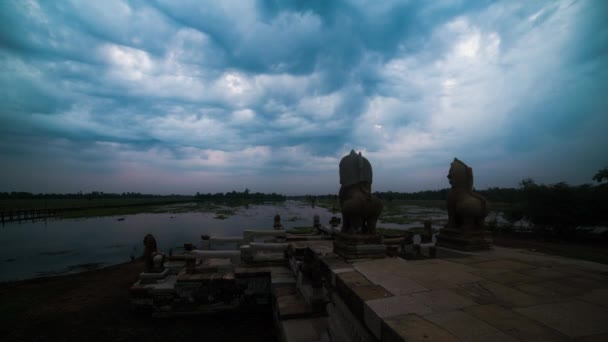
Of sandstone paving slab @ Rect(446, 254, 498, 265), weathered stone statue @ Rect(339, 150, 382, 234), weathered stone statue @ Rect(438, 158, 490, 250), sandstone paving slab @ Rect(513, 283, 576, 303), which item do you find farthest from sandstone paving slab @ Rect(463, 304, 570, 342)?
weathered stone statue @ Rect(438, 158, 490, 250)

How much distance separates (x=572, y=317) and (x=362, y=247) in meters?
3.04

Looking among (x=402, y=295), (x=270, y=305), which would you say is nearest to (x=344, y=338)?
(x=402, y=295)

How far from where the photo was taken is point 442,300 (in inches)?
109

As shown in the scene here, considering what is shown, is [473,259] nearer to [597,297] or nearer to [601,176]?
[597,297]

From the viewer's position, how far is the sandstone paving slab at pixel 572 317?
83.5 inches

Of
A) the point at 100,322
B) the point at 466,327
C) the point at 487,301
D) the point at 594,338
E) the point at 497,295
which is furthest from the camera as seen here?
the point at 100,322

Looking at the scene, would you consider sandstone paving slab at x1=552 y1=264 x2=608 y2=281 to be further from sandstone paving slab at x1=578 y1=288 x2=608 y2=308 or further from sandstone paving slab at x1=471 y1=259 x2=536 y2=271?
sandstone paving slab at x1=578 y1=288 x2=608 y2=308

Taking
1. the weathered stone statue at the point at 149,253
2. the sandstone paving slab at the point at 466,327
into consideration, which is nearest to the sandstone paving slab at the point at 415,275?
the sandstone paving slab at the point at 466,327

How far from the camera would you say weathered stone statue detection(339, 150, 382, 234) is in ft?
17.6

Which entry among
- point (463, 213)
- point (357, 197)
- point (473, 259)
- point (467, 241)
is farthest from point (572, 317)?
point (463, 213)

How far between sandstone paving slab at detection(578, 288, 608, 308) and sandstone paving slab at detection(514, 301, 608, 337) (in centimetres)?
16

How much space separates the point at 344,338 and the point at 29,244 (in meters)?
28.6

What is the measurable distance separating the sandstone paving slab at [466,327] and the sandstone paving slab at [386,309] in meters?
0.15

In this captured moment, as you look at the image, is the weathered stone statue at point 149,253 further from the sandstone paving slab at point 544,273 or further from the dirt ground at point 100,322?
the sandstone paving slab at point 544,273
